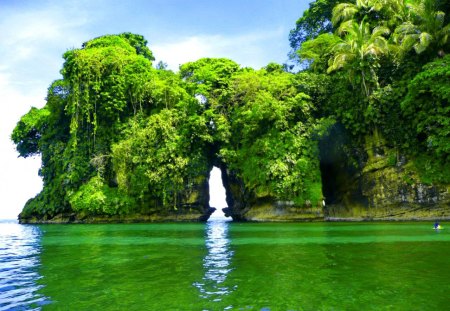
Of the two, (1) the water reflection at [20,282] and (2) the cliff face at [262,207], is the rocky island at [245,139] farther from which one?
(1) the water reflection at [20,282]

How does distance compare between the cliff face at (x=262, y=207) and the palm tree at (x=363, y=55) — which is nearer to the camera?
the palm tree at (x=363, y=55)

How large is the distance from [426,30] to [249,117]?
46.0 ft

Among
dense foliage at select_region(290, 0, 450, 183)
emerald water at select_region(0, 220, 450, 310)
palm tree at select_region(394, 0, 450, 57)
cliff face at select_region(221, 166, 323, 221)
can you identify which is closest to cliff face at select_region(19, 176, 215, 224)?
cliff face at select_region(221, 166, 323, 221)

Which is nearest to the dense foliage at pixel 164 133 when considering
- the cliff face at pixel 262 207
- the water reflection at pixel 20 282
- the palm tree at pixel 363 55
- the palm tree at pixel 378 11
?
the cliff face at pixel 262 207

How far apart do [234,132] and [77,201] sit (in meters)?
15.4

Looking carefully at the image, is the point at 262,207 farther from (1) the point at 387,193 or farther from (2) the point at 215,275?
(2) the point at 215,275

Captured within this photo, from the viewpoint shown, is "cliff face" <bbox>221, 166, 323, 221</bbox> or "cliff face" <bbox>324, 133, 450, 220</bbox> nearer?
"cliff face" <bbox>324, 133, 450, 220</bbox>

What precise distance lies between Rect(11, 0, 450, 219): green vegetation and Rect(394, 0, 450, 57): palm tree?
0.28 ft

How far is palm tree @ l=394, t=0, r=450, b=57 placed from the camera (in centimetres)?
2522

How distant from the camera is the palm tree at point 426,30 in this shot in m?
25.2

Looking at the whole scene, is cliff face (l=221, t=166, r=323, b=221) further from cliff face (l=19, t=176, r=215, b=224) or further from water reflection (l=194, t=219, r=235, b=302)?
water reflection (l=194, t=219, r=235, b=302)

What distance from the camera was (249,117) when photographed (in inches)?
1172

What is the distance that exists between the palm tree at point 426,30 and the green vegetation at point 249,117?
8cm

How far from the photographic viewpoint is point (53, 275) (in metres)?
8.22
